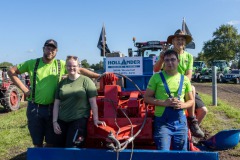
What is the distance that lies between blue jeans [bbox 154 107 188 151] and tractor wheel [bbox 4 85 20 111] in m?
10.8

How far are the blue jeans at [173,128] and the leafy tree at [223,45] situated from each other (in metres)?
55.6

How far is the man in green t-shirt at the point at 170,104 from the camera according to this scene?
3.68 m

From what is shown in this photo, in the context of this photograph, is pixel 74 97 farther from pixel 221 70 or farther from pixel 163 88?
pixel 221 70

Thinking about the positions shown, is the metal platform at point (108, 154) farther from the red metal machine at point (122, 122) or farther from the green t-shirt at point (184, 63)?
the green t-shirt at point (184, 63)

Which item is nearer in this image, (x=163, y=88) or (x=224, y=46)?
(x=163, y=88)

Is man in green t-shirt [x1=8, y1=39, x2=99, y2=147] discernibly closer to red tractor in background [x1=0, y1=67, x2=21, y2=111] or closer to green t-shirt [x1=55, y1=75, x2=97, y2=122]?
green t-shirt [x1=55, y1=75, x2=97, y2=122]

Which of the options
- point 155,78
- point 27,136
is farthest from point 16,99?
point 155,78

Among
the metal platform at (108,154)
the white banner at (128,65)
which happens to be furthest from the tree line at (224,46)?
the metal platform at (108,154)

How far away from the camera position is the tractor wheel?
43.6 feet

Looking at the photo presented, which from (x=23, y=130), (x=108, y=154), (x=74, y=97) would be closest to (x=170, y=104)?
(x=108, y=154)

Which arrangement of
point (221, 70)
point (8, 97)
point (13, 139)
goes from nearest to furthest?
point (13, 139)
point (8, 97)
point (221, 70)

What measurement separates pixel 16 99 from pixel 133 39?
233 inches

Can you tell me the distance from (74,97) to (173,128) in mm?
1219

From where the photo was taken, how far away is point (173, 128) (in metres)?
3.71
